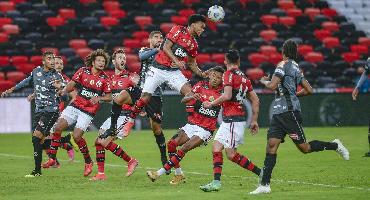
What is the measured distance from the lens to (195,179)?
1617cm

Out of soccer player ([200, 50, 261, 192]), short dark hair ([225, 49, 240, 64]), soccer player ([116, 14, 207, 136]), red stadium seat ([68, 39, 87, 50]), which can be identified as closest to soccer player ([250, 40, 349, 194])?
soccer player ([200, 50, 261, 192])

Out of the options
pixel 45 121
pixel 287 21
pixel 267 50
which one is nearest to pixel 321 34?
pixel 287 21

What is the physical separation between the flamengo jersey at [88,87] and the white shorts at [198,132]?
2.08 meters

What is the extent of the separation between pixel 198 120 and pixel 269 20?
2580 cm

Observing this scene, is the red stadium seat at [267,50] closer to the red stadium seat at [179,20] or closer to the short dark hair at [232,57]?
the red stadium seat at [179,20]

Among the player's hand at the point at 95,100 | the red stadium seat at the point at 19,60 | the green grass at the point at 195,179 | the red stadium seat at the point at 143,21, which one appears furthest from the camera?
the red stadium seat at the point at 143,21

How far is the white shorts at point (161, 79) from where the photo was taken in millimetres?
16062

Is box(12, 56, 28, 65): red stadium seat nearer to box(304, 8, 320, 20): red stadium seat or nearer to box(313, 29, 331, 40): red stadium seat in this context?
box(313, 29, 331, 40): red stadium seat

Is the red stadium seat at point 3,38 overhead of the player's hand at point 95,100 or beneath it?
overhead

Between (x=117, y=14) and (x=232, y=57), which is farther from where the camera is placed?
(x=117, y=14)

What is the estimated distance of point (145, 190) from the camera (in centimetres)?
1421

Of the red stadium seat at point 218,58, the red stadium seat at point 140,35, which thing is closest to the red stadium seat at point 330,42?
the red stadium seat at point 218,58

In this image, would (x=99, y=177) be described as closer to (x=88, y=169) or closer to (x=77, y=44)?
(x=88, y=169)

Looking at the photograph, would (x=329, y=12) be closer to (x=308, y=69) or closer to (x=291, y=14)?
(x=291, y=14)
